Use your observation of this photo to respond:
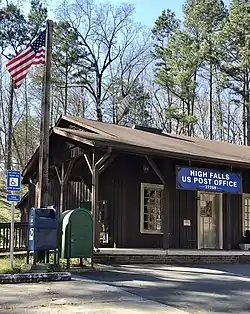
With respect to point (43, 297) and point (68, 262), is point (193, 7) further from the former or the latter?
point (43, 297)

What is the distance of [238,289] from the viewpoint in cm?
951

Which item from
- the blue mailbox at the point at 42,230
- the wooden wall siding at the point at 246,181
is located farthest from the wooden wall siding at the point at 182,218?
the blue mailbox at the point at 42,230

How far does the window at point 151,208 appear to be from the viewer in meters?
15.6

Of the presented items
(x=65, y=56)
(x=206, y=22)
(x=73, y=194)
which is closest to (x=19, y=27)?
(x=65, y=56)

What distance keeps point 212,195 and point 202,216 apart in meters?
0.86

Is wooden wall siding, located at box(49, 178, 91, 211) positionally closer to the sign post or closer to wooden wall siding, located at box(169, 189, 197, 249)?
wooden wall siding, located at box(169, 189, 197, 249)

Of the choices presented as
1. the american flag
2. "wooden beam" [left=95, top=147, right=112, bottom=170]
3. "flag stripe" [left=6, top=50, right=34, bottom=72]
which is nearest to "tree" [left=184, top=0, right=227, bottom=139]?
"wooden beam" [left=95, top=147, right=112, bottom=170]

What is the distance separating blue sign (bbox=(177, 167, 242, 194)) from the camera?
14.6 meters

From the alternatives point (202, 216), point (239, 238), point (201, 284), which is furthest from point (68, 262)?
point (239, 238)

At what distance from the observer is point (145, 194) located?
51.8ft

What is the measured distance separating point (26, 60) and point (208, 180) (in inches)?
258

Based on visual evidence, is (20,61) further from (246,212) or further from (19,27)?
(19,27)

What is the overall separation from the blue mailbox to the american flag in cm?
363

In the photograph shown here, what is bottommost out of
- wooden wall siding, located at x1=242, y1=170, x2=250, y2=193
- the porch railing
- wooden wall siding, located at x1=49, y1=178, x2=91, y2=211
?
the porch railing
